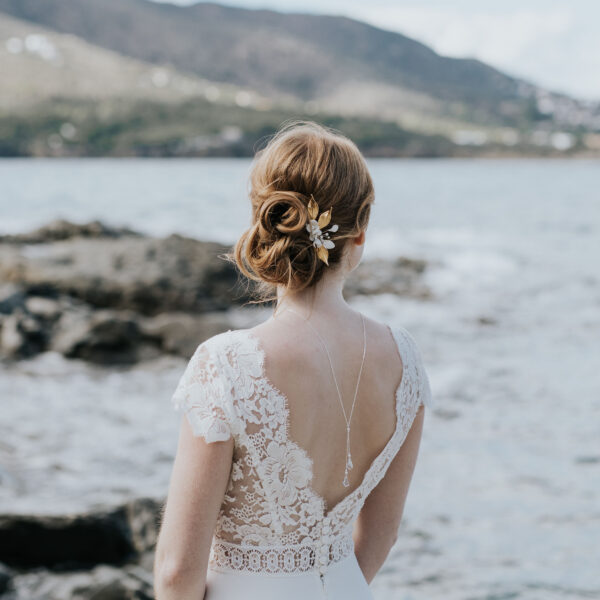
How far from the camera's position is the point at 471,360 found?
42.3 ft

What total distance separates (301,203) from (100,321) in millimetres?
9993

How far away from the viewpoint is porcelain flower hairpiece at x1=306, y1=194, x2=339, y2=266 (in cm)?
175

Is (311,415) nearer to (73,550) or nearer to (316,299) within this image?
(316,299)

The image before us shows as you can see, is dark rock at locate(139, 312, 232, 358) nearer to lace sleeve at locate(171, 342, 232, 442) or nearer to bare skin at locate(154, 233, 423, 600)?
bare skin at locate(154, 233, 423, 600)

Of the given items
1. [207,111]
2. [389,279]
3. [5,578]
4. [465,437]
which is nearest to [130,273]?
[465,437]

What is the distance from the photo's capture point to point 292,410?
1.80 m

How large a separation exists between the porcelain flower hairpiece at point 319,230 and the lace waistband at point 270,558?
2.29 ft

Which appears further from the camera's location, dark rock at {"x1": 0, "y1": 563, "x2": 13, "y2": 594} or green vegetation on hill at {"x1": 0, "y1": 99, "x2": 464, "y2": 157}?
green vegetation on hill at {"x1": 0, "y1": 99, "x2": 464, "y2": 157}

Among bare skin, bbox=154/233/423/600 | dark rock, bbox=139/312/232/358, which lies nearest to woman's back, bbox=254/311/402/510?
bare skin, bbox=154/233/423/600

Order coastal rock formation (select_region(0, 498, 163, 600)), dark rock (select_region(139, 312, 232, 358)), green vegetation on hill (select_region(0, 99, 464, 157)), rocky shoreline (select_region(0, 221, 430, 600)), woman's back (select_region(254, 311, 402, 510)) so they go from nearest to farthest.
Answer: woman's back (select_region(254, 311, 402, 510)), coastal rock formation (select_region(0, 498, 163, 600)), rocky shoreline (select_region(0, 221, 430, 600)), dark rock (select_region(139, 312, 232, 358)), green vegetation on hill (select_region(0, 99, 464, 157))

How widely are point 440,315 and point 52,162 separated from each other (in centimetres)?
7471

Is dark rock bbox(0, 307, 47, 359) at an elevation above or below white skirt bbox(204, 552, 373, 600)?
below

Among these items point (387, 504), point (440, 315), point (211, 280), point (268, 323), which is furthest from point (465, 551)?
point (440, 315)

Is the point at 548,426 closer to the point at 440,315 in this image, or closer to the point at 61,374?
the point at 61,374
